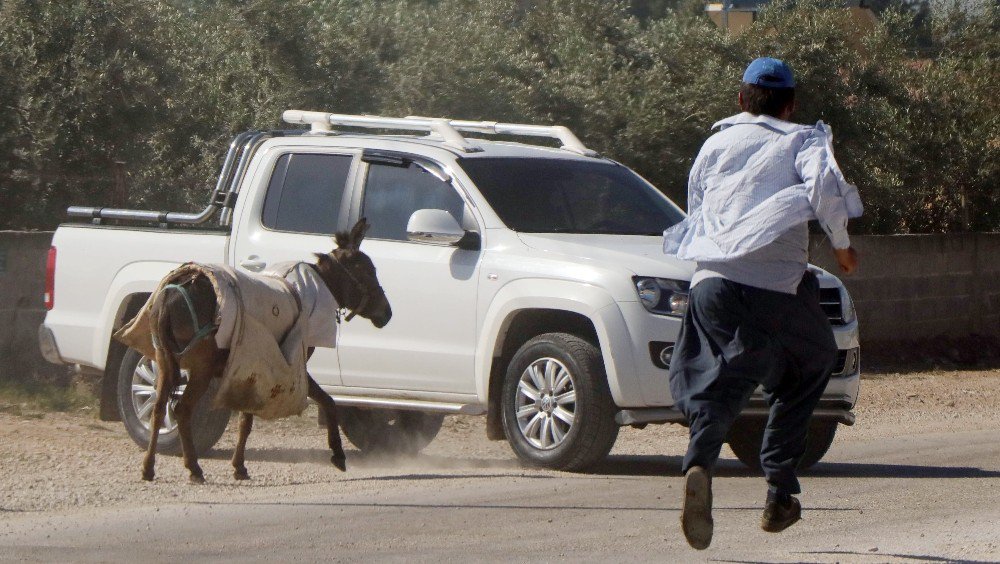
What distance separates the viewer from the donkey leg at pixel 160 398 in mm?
8180

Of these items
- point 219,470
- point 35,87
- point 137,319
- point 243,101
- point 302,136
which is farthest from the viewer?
point 243,101

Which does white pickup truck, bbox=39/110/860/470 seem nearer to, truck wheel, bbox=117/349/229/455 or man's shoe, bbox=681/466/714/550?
truck wheel, bbox=117/349/229/455

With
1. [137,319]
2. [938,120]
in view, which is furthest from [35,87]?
[938,120]

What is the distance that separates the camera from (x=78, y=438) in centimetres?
1041

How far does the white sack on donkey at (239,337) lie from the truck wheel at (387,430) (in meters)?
1.64

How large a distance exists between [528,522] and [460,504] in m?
0.67

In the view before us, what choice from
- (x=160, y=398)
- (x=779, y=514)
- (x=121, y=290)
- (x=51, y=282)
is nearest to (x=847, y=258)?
(x=779, y=514)

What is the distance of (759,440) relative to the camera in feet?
30.4

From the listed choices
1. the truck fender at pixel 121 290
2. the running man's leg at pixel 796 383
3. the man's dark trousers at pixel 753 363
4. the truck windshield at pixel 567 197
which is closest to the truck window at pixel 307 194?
the truck fender at pixel 121 290

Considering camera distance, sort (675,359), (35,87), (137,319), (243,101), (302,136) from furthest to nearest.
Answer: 1. (243,101)
2. (35,87)
3. (302,136)
4. (137,319)
5. (675,359)

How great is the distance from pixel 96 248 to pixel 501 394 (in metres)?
3.16

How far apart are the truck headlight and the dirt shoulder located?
4.11 ft

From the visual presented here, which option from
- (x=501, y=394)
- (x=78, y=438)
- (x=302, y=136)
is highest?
(x=302, y=136)

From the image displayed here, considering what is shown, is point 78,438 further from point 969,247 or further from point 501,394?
point 969,247
